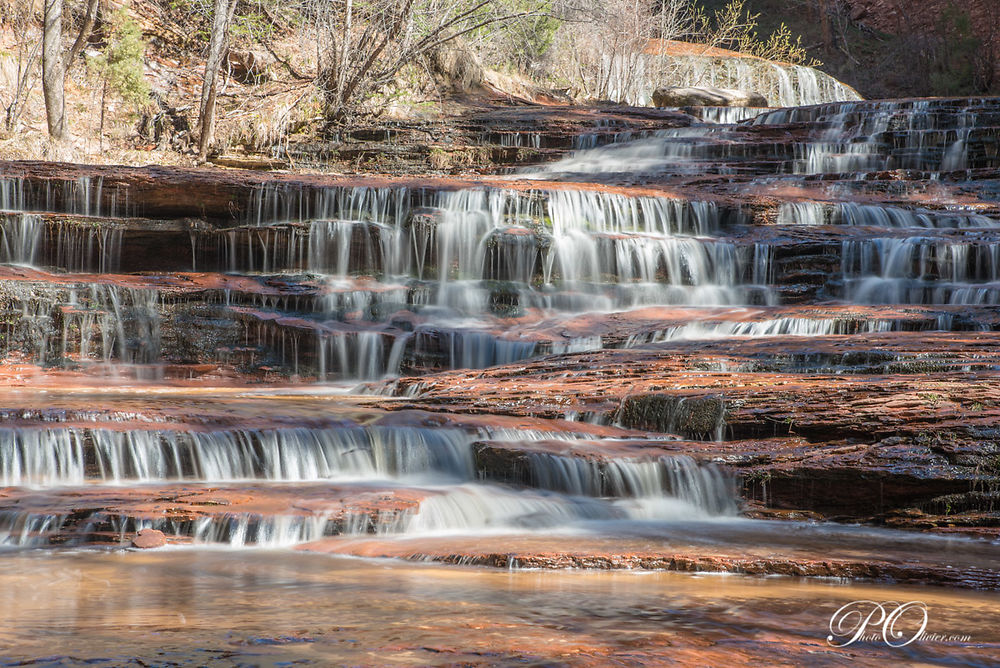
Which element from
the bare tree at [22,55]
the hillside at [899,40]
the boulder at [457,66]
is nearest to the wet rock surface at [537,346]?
the boulder at [457,66]

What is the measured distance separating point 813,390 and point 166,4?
1689cm

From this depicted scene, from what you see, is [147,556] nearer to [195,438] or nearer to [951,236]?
[195,438]

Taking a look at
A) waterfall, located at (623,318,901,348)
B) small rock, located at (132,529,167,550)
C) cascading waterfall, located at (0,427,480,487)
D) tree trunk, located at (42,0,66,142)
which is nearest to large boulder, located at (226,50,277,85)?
tree trunk, located at (42,0,66,142)

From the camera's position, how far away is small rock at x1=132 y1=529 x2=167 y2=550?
4.13 metres

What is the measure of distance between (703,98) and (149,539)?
19.7m

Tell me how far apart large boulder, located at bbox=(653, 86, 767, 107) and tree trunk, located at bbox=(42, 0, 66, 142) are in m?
13.5

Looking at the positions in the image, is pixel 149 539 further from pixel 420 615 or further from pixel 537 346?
pixel 537 346

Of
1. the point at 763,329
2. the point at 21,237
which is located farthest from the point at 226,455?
the point at 21,237

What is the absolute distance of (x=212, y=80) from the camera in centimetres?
1462

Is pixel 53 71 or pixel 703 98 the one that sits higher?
pixel 703 98

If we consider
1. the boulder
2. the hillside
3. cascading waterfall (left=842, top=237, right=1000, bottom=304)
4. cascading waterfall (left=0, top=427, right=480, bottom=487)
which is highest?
the hillside

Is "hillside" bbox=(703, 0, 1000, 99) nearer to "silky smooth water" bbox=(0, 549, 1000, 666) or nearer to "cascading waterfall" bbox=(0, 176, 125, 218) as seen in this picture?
"cascading waterfall" bbox=(0, 176, 125, 218)

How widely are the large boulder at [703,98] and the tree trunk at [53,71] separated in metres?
13.5

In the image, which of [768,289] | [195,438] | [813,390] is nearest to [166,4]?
[768,289]
